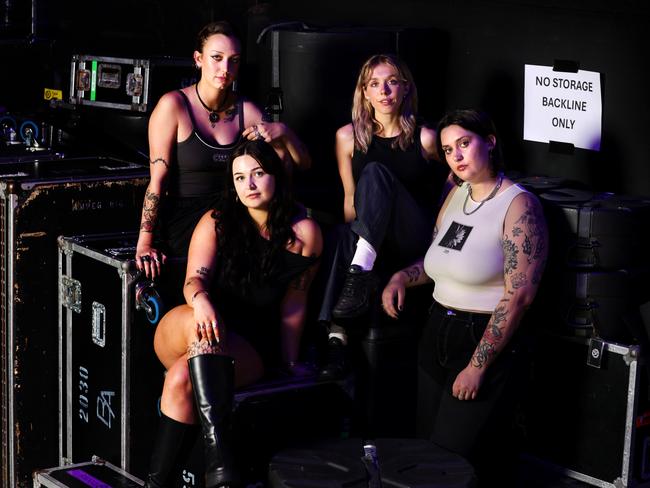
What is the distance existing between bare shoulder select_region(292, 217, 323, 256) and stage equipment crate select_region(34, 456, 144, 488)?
1.03 meters

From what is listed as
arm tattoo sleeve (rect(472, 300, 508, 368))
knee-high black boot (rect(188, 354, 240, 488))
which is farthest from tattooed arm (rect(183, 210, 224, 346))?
arm tattoo sleeve (rect(472, 300, 508, 368))

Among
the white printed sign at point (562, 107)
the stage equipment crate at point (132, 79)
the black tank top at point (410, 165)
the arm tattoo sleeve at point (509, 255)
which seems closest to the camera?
the arm tattoo sleeve at point (509, 255)

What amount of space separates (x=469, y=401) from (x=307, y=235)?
0.78m

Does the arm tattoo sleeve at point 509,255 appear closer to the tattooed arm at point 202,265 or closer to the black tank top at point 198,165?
the tattooed arm at point 202,265

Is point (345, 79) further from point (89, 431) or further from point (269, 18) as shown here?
point (89, 431)

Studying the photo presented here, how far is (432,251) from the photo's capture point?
4082 millimetres

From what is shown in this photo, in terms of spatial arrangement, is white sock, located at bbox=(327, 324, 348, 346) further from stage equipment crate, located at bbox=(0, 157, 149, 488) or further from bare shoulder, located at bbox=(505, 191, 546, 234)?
stage equipment crate, located at bbox=(0, 157, 149, 488)

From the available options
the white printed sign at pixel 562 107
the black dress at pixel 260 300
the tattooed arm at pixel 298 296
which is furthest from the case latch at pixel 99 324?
the white printed sign at pixel 562 107

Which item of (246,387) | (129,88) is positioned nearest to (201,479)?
(246,387)

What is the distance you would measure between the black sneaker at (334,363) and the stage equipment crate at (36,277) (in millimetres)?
1112

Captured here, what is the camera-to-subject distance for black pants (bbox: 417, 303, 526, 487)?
3912mm

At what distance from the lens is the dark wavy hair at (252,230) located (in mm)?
4172

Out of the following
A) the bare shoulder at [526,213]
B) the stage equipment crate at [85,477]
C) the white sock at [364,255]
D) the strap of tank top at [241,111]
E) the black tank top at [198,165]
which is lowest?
the stage equipment crate at [85,477]

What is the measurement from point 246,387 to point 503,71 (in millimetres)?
1721
